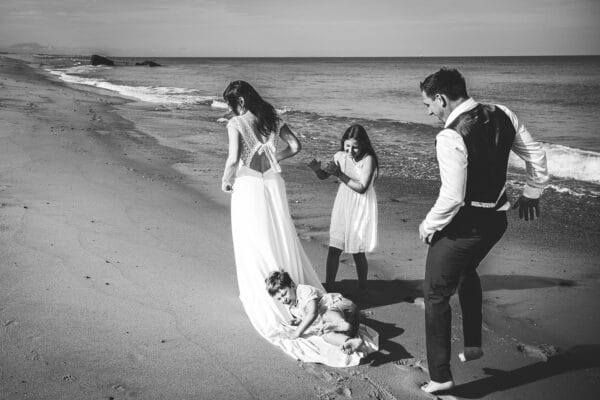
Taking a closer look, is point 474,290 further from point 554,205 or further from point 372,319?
point 554,205

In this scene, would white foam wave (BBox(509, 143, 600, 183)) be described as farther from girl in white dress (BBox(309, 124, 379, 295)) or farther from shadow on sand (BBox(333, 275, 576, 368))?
girl in white dress (BBox(309, 124, 379, 295))

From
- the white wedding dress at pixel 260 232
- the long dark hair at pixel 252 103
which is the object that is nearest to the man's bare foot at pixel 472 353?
the white wedding dress at pixel 260 232

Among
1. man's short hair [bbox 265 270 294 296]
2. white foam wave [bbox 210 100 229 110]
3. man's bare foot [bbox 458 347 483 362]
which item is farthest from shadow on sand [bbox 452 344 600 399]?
white foam wave [bbox 210 100 229 110]

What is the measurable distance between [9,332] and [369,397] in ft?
9.18

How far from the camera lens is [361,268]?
4957 mm

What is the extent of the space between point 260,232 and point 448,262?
1.73 metres

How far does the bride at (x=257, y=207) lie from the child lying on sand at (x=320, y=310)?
216 millimetres

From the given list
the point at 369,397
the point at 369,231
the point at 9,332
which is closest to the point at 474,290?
the point at 369,397

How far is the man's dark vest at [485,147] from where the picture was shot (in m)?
2.98

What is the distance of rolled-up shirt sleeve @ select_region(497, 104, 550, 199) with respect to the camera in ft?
10.6

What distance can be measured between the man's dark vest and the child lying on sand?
1382 mm

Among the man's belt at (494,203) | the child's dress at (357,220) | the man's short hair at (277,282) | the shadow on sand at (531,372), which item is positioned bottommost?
the shadow on sand at (531,372)

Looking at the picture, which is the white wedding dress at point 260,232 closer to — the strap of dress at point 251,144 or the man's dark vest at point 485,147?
the strap of dress at point 251,144

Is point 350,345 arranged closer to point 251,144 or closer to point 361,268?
point 361,268
